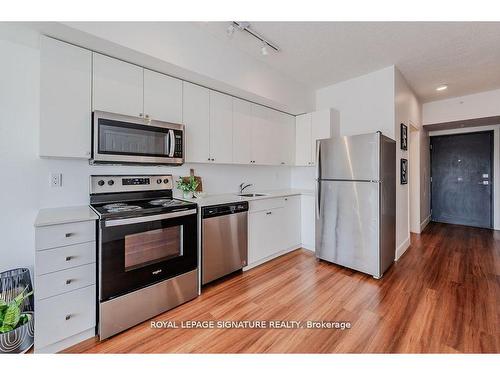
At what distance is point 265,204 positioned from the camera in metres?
2.97

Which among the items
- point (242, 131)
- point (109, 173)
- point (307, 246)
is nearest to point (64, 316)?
point (109, 173)

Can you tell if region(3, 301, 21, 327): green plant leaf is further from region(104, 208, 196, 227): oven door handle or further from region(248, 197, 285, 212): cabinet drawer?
region(248, 197, 285, 212): cabinet drawer

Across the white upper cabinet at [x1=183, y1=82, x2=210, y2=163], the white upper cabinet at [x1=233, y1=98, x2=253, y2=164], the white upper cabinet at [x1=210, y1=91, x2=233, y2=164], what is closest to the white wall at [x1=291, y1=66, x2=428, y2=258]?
the white upper cabinet at [x1=233, y1=98, x2=253, y2=164]

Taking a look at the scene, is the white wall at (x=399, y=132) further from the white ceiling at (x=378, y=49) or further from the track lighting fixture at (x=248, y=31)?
the track lighting fixture at (x=248, y=31)

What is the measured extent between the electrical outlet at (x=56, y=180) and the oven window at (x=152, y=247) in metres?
0.85

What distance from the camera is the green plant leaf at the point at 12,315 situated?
148 centimetres

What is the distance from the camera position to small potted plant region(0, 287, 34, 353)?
4.72ft

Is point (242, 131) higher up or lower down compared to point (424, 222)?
higher up

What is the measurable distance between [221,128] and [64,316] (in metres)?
2.20

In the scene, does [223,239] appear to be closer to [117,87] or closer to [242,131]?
[242,131]

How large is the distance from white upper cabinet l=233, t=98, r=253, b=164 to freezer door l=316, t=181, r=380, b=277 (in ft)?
A: 3.47

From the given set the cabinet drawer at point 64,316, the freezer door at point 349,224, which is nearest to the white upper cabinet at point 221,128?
the freezer door at point 349,224

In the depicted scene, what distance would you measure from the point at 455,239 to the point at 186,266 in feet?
15.5
